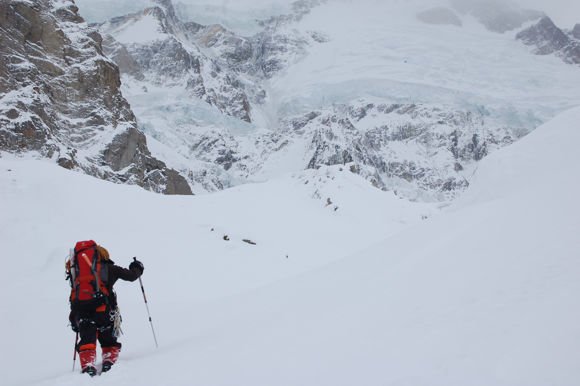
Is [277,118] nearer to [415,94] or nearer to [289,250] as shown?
[415,94]

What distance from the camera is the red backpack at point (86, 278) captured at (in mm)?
5723

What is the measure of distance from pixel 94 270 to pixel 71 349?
10.7 feet

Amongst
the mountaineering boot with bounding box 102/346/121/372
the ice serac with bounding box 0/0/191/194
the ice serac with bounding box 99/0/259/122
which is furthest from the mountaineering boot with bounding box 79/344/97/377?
the ice serac with bounding box 99/0/259/122

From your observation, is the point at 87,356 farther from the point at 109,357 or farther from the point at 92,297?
the point at 92,297

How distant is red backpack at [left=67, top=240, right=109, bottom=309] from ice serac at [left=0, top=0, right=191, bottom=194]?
49.9 meters

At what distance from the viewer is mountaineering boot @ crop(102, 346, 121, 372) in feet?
17.5

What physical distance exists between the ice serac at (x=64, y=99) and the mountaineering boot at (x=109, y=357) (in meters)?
50.2

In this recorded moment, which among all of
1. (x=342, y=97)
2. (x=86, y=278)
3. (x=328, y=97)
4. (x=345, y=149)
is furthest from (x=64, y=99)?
(x=328, y=97)

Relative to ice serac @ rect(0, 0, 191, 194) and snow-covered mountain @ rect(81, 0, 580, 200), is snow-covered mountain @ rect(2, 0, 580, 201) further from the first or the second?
ice serac @ rect(0, 0, 191, 194)

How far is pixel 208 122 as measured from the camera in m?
134

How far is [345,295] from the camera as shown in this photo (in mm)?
6117

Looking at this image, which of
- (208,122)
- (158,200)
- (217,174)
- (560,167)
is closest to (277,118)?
(208,122)

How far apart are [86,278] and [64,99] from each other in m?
65.3

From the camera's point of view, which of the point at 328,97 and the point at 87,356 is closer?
the point at 87,356
